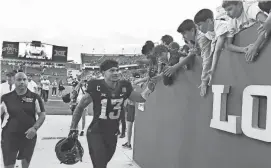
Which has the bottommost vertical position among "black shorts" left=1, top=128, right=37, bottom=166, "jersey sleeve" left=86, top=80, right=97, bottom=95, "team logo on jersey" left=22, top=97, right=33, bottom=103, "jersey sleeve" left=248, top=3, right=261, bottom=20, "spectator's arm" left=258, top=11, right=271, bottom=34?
"black shorts" left=1, top=128, right=37, bottom=166

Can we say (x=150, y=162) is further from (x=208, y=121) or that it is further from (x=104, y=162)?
(x=208, y=121)

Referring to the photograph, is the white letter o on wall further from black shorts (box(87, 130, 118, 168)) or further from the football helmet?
the football helmet

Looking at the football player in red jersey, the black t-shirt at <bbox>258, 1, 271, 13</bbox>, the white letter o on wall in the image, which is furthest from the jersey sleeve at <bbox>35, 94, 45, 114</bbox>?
the black t-shirt at <bbox>258, 1, 271, 13</bbox>

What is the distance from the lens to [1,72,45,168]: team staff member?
12.0 ft

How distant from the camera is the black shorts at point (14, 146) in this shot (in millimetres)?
3635

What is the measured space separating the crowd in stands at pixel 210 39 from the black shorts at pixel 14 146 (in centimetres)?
195

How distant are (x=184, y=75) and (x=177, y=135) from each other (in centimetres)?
76

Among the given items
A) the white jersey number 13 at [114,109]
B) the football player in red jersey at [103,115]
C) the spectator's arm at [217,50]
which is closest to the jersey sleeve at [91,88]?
the football player in red jersey at [103,115]

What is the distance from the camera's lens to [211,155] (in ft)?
9.82

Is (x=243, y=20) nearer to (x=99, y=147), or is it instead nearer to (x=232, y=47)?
(x=232, y=47)

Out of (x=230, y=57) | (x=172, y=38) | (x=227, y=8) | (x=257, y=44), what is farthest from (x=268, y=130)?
(x=172, y=38)

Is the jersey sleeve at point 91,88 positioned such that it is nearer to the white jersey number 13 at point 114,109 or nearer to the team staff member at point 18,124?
the white jersey number 13 at point 114,109

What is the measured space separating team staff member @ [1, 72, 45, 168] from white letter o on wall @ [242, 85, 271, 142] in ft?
8.05

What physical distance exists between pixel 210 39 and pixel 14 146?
2567mm
